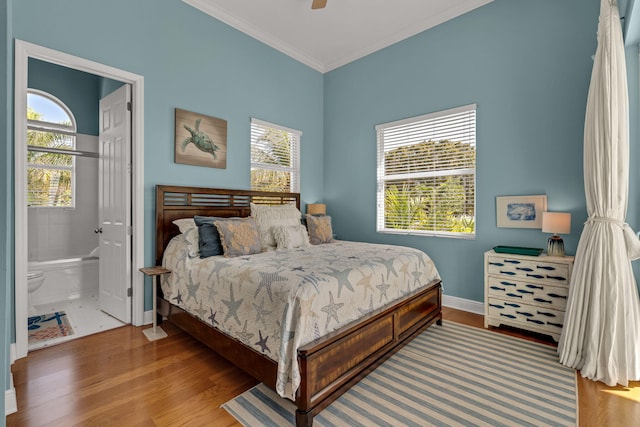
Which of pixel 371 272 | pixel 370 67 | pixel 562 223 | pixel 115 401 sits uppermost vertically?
pixel 370 67

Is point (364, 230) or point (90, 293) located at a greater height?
point (364, 230)

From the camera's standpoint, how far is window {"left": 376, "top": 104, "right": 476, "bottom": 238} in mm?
3527

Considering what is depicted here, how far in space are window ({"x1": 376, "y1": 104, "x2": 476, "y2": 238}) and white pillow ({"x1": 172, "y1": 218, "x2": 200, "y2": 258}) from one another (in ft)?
8.22

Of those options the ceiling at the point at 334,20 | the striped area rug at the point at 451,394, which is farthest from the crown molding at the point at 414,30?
the striped area rug at the point at 451,394

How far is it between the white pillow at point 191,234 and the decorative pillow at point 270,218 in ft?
2.19

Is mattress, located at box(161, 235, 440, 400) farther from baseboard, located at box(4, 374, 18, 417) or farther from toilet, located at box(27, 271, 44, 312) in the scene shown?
toilet, located at box(27, 271, 44, 312)

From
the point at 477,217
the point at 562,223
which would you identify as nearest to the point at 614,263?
the point at 562,223

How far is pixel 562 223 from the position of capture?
2668 mm

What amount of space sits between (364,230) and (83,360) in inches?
135

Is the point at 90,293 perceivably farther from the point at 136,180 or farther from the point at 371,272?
Result: the point at 371,272

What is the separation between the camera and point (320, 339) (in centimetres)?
173

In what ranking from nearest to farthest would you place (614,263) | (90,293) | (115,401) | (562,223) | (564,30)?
(115,401), (614,263), (562,223), (564,30), (90,293)

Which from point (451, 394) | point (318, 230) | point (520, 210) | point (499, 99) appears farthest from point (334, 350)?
point (499, 99)

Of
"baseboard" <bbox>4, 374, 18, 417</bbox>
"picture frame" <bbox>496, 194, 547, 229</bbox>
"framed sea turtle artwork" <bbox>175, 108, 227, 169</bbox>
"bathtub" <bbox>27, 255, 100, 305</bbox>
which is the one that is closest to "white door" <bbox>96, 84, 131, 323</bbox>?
"framed sea turtle artwork" <bbox>175, 108, 227, 169</bbox>
